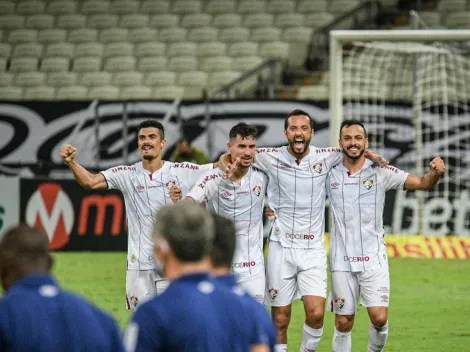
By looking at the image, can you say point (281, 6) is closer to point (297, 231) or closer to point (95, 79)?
point (95, 79)

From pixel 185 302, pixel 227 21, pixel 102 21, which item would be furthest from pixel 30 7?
pixel 185 302

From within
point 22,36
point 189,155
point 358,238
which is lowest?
point 189,155

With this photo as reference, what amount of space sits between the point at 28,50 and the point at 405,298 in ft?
44.2

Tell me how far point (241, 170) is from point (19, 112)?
39.7 feet

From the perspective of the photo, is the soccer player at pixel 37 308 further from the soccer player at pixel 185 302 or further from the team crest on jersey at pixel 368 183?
the team crest on jersey at pixel 368 183

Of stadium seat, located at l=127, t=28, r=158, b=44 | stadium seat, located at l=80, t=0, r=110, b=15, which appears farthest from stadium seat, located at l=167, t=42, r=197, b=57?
stadium seat, located at l=80, t=0, r=110, b=15

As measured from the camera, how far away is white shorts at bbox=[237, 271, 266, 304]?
27.7ft

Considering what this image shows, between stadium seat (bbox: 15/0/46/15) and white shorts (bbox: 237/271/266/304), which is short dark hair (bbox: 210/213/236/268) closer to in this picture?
white shorts (bbox: 237/271/266/304)

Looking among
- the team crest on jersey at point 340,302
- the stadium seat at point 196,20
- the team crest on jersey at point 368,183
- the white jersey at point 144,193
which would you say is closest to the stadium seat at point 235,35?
the stadium seat at point 196,20

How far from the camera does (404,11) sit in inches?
941

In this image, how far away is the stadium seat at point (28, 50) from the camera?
24.3 meters

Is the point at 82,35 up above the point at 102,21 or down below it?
below

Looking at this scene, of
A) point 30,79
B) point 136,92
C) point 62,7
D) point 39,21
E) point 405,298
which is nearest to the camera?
point 405,298

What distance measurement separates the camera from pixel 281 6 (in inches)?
947
